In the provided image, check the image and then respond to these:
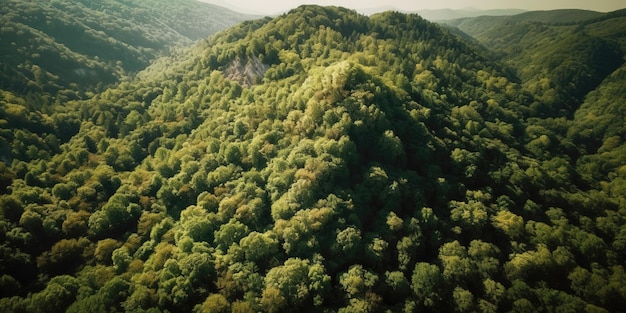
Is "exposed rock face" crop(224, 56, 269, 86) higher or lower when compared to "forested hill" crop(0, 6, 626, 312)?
higher

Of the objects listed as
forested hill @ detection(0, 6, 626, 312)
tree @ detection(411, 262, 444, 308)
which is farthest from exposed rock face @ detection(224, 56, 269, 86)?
tree @ detection(411, 262, 444, 308)

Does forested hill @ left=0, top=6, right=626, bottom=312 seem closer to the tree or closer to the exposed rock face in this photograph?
the tree

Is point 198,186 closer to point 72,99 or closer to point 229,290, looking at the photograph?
point 229,290

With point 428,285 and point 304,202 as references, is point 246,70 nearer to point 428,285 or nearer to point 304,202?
point 304,202

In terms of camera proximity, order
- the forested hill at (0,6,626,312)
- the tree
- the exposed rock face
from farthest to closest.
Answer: the exposed rock face
the forested hill at (0,6,626,312)
the tree

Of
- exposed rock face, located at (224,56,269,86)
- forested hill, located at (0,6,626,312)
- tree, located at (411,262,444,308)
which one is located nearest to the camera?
tree, located at (411,262,444,308)

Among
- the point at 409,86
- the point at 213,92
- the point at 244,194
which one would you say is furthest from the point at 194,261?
the point at 409,86

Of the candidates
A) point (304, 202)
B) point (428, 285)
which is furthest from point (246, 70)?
point (428, 285)

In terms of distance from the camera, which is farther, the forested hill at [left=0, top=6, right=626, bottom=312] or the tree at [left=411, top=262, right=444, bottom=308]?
the forested hill at [left=0, top=6, right=626, bottom=312]
